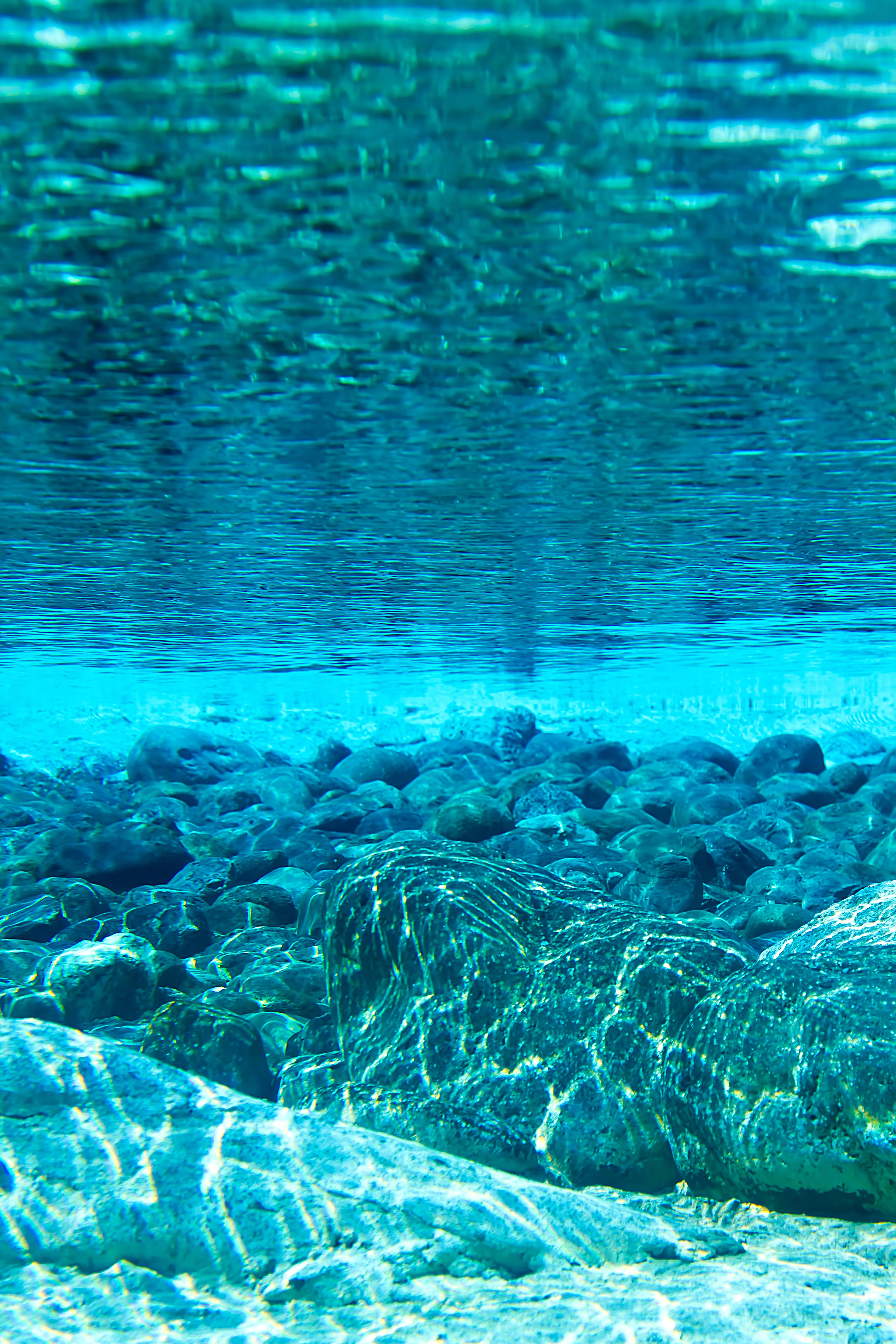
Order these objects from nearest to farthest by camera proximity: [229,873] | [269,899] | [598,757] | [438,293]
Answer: [438,293] → [269,899] → [229,873] → [598,757]

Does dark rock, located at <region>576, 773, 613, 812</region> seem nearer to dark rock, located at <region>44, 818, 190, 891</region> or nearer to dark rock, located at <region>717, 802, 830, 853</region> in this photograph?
dark rock, located at <region>717, 802, 830, 853</region>

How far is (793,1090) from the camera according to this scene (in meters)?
4.40

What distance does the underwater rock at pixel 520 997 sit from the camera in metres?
5.06

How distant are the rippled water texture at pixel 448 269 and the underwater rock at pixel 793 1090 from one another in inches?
144

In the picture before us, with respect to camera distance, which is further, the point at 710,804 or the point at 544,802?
the point at 544,802

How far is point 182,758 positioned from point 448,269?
62.2ft

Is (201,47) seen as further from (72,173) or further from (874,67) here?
(874,67)

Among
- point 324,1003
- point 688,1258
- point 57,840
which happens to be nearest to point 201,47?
point 688,1258

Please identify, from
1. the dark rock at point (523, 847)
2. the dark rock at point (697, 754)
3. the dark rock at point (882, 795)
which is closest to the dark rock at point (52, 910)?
the dark rock at point (523, 847)

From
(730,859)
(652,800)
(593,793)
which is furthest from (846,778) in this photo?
(730,859)

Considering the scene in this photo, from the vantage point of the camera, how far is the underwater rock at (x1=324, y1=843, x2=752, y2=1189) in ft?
16.6

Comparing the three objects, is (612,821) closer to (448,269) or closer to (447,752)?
(447,752)

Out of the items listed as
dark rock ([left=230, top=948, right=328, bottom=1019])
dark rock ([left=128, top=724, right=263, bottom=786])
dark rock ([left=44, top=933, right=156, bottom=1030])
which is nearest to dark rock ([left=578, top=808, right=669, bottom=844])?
dark rock ([left=230, top=948, right=328, bottom=1019])

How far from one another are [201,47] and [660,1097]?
18.0 ft
